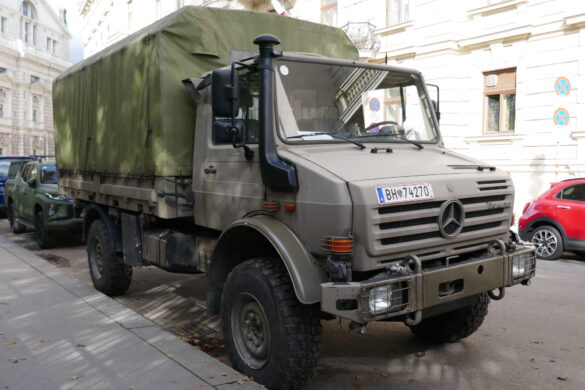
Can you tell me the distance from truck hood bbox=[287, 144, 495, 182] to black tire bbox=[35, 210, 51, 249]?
844 centimetres

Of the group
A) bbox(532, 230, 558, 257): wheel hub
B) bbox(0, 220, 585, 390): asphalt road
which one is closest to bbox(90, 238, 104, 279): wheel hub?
bbox(0, 220, 585, 390): asphalt road

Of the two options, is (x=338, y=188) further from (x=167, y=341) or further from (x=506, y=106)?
(x=506, y=106)

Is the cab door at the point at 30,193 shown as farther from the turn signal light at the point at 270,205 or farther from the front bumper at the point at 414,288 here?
the front bumper at the point at 414,288

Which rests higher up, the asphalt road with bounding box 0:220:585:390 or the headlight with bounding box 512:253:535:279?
the headlight with bounding box 512:253:535:279

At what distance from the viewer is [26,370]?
427 cm

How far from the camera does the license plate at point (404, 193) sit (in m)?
3.71

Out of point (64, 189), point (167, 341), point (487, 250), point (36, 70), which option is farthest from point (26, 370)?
point (36, 70)

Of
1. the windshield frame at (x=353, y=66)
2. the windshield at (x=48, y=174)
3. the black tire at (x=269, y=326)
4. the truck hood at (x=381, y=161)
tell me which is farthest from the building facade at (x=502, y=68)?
the black tire at (x=269, y=326)

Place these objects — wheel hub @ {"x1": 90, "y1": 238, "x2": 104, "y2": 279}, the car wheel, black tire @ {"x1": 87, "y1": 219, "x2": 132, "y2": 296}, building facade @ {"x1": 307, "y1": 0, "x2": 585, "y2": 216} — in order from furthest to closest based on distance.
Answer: building facade @ {"x1": 307, "y1": 0, "x2": 585, "y2": 216} < the car wheel < wheel hub @ {"x1": 90, "y1": 238, "x2": 104, "y2": 279} < black tire @ {"x1": 87, "y1": 219, "x2": 132, "y2": 296}

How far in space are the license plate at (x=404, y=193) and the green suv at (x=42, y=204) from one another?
8618 millimetres

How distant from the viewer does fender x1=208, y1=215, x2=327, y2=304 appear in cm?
371

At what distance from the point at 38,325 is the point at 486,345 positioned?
421 centimetres

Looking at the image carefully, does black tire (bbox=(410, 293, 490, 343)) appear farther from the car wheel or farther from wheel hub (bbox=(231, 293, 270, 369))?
the car wheel

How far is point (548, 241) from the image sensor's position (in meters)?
10.3
